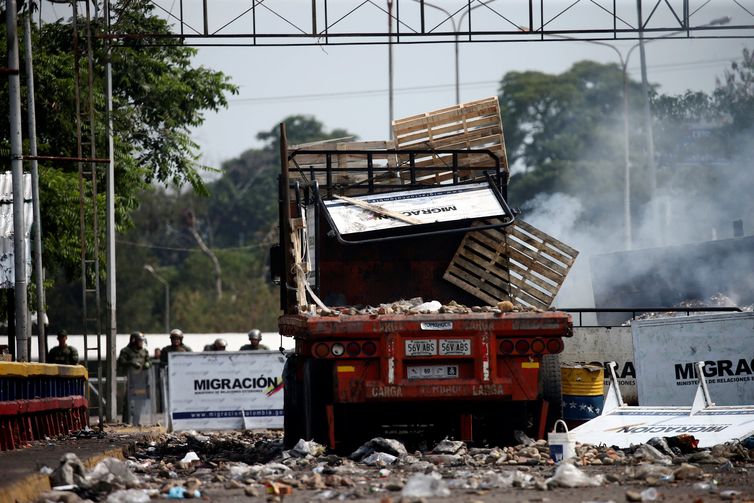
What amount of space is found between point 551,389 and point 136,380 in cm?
1480

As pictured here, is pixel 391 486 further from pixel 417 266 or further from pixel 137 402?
pixel 137 402

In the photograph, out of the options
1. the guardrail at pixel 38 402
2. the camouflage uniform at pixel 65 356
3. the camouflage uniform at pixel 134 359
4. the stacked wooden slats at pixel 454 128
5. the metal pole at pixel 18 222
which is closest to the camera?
the guardrail at pixel 38 402

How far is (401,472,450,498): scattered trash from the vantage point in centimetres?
969

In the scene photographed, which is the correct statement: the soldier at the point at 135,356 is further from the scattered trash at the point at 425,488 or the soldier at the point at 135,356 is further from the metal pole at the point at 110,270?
the scattered trash at the point at 425,488

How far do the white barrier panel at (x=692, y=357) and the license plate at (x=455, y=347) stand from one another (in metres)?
4.11

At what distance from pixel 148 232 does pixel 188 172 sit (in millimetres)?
52708

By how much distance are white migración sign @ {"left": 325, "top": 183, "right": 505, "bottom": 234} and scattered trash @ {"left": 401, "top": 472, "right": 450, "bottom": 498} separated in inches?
182

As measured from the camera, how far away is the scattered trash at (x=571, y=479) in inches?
402

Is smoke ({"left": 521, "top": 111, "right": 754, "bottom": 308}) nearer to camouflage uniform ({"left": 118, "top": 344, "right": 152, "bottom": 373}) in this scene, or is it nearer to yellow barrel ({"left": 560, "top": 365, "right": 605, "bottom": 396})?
camouflage uniform ({"left": 118, "top": 344, "right": 152, "bottom": 373})

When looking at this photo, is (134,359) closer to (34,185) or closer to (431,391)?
(34,185)

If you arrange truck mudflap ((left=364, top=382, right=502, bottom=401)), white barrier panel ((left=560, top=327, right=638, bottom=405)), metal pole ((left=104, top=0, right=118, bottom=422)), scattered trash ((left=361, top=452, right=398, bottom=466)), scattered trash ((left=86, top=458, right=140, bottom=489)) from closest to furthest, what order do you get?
scattered trash ((left=86, top=458, right=140, bottom=489))
scattered trash ((left=361, top=452, right=398, bottom=466))
truck mudflap ((left=364, top=382, right=502, bottom=401))
white barrier panel ((left=560, top=327, right=638, bottom=405))
metal pole ((left=104, top=0, right=118, bottom=422))

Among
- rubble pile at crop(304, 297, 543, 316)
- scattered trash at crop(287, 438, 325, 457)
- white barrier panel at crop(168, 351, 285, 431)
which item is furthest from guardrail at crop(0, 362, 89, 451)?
rubble pile at crop(304, 297, 543, 316)

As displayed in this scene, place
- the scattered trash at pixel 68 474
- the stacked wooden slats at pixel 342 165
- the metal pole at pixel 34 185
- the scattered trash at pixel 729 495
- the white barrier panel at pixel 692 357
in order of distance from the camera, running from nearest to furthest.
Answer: the scattered trash at pixel 729 495, the scattered trash at pixel 68 474, the white barrier panel at pixel 692 357, the stacked wooden slats at pixel 342 165, the metal pole at pixel 34 185

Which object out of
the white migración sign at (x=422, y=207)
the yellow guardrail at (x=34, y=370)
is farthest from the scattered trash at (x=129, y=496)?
the white migración sign at (x=422, y=207)
